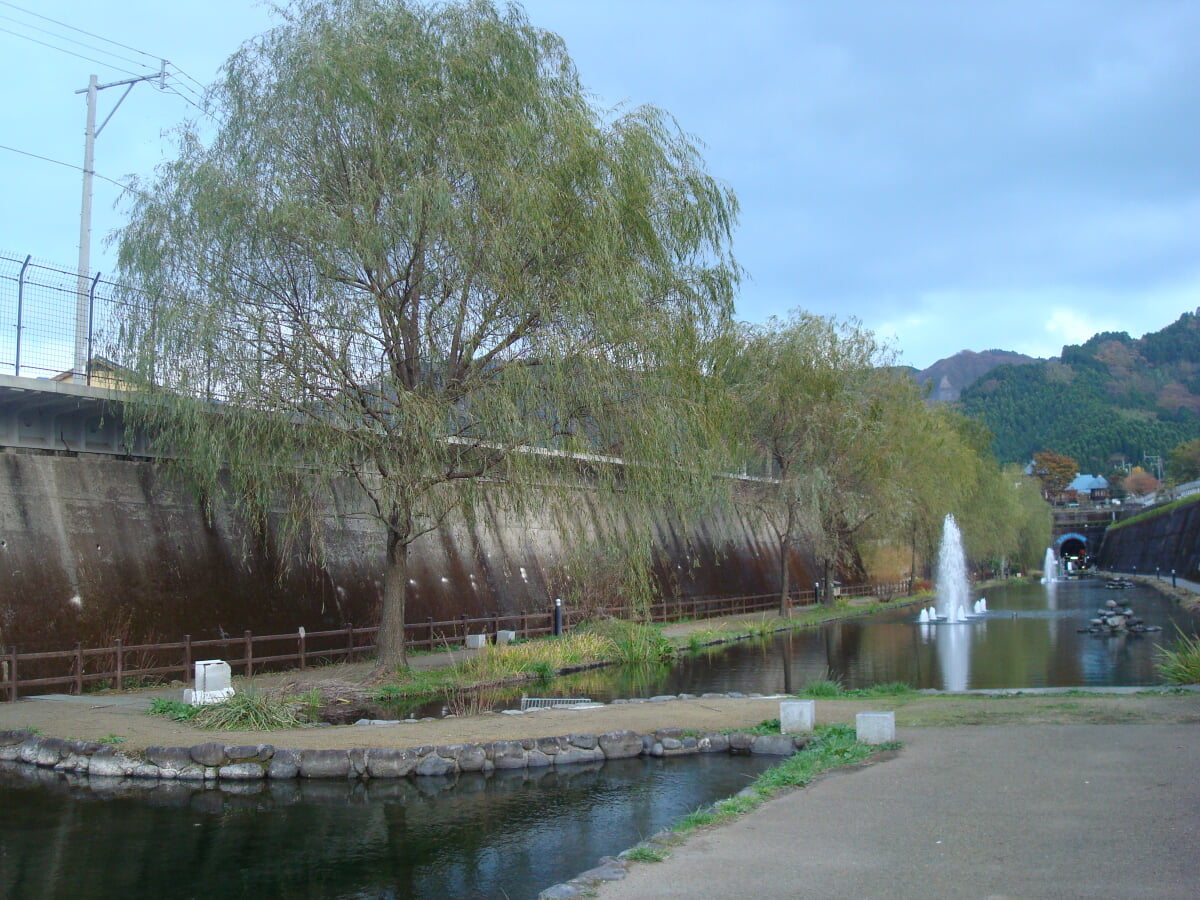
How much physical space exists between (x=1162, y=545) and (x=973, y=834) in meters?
68.6

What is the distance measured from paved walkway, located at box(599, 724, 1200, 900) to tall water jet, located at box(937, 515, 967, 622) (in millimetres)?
27292

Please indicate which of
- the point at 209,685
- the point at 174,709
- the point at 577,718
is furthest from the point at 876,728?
the point at 174,709

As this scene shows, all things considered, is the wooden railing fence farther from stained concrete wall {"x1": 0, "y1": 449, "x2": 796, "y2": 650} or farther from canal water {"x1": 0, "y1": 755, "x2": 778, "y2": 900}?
canal water {"x1": 0, "y1": 755, "x2": 778, "y2": 900}

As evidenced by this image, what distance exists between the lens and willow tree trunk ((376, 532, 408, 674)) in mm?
16062

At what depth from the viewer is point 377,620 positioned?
66.5 ft

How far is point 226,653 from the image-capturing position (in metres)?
16.8

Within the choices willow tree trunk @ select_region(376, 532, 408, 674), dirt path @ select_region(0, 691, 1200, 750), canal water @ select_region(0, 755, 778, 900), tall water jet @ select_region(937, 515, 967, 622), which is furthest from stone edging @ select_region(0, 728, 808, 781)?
tall water jet @ select_region(937, 515, 967, 622)

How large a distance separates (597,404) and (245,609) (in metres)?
7.80

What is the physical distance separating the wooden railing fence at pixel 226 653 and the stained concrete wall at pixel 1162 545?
43.1 metres

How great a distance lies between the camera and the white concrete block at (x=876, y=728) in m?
10.3

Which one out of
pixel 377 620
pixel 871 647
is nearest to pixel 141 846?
pixel 377 620

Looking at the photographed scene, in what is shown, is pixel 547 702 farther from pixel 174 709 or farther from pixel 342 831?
pixel 342 831

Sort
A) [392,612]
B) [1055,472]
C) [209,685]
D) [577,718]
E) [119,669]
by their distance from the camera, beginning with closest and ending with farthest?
[577,718] < [209,685] < [119,669] < [392,612] < [1055,472]

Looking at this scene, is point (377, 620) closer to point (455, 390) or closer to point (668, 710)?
point (455, 390)
